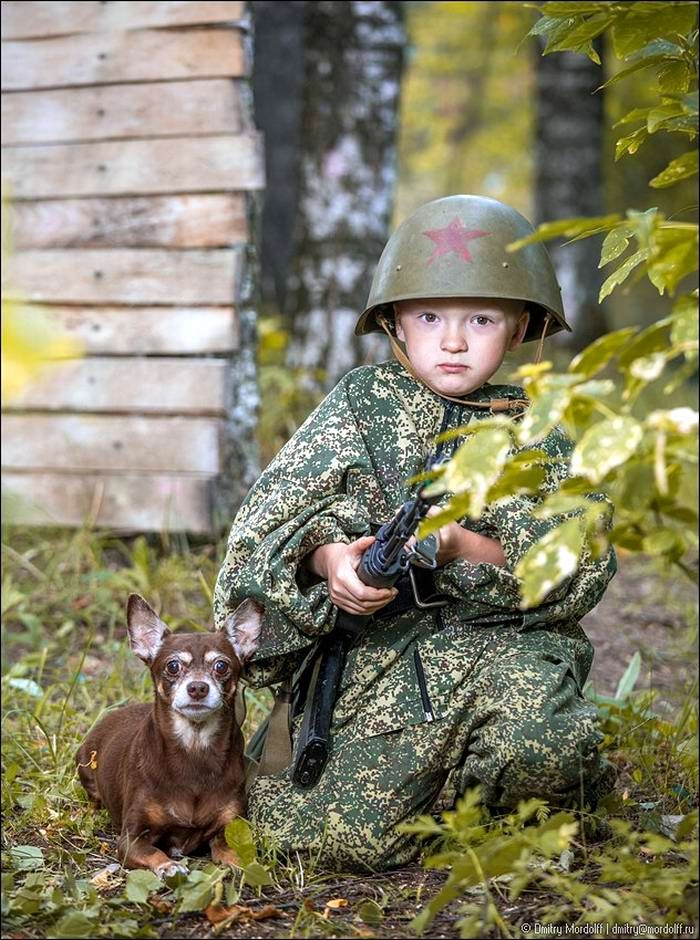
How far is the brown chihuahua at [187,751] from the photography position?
121 inches

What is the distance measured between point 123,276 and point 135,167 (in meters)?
0.54

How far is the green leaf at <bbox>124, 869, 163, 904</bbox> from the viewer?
272cm

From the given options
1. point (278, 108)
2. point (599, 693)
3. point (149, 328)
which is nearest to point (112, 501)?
point (149, 328)

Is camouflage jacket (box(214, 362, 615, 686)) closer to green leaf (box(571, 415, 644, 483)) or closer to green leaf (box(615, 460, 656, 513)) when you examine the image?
green leaf (box(615, 460, 656, 513))

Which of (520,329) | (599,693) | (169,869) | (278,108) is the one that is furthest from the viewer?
(278,108)

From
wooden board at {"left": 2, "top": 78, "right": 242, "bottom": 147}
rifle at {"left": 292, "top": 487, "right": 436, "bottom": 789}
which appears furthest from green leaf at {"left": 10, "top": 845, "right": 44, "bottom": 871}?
wooden board at {"left": 2, "top": 78, "right": 242, "bottom": 147}

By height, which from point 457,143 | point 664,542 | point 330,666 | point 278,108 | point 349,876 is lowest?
point 349,876

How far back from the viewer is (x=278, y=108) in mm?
12016

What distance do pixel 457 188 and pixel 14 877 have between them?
23.2 metres

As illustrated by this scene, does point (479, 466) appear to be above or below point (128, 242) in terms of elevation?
below

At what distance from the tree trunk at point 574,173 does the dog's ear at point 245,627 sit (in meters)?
8.14

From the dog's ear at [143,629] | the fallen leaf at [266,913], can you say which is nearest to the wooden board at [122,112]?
the dog's ear at [143,629]

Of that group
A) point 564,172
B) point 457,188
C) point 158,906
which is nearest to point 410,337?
point 158,906

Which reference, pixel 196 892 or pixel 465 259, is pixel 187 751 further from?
pixel 465 259
